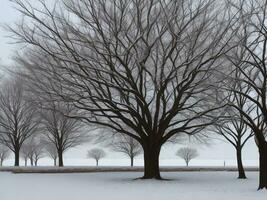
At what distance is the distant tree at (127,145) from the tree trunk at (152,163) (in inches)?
1034

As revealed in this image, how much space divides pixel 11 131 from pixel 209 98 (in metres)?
23.2

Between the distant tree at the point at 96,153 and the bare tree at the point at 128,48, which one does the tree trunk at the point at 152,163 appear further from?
the distant tree at the point at 96,153

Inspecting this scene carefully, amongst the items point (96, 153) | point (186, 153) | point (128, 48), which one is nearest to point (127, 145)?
point (186, 153)

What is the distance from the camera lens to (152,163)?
23688mm

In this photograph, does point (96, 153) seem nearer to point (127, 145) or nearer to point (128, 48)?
point (127, 145)

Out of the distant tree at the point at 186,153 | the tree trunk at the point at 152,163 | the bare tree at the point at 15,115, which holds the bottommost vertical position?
the distant tree at the point at 186,153

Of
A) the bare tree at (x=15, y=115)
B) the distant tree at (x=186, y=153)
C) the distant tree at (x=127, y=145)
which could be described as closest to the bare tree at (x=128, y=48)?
the bare tree at (x=15, y=115)

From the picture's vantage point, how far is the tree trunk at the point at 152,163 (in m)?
23.4

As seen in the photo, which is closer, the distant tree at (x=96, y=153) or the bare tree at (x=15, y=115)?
the bare tree at (x=15, y=115)

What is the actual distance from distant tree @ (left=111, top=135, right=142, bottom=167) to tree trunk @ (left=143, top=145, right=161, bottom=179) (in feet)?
86.2

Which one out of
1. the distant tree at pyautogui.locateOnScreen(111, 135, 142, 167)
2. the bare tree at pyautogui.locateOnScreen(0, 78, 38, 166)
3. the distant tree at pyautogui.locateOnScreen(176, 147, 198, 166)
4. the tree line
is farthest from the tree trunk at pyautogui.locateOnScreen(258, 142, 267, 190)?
the distant tree at pyautogui.locateOnScreen(176, 147, 198, 166)

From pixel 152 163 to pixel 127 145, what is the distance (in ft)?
101

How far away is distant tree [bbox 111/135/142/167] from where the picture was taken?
5094 centimetres

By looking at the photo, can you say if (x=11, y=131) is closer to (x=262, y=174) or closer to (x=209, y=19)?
(x=209, y=19)
